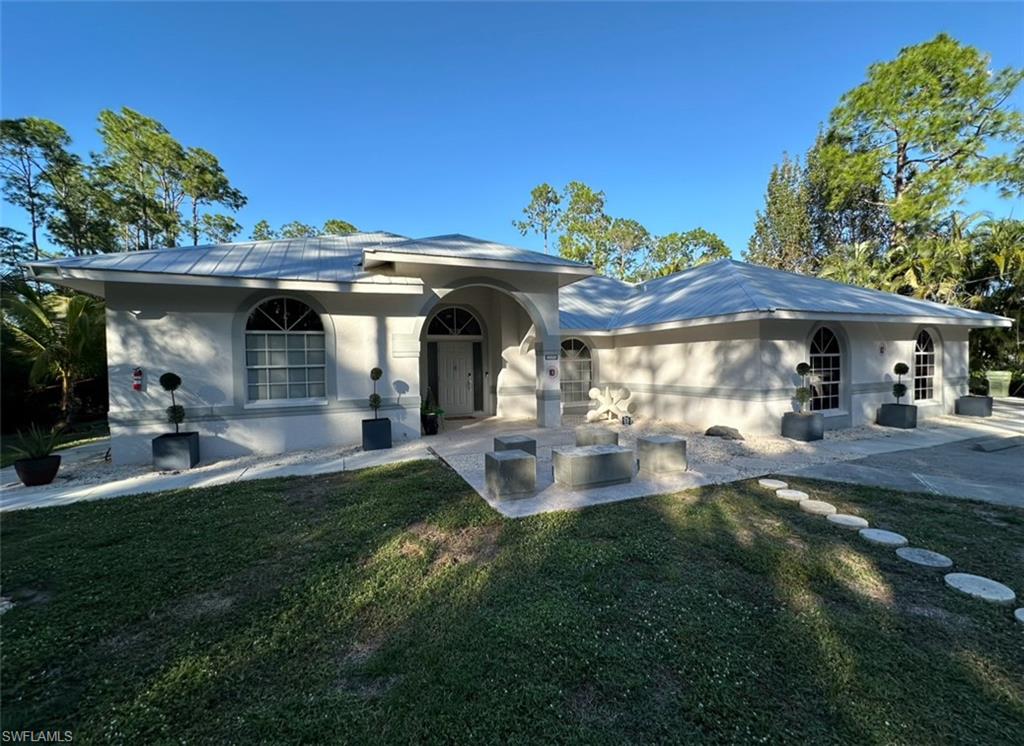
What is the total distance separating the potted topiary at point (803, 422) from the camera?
8875mm

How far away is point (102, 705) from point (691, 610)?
3445 mm

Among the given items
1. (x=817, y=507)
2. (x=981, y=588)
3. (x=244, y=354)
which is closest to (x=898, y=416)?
(x=817, y=507)

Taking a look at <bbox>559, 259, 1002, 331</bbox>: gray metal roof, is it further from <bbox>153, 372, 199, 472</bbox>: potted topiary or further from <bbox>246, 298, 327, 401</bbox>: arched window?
<bbox>153, 372, 199, 472</bbox>: potted topiary

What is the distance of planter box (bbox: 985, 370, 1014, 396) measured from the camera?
1448 centimetres

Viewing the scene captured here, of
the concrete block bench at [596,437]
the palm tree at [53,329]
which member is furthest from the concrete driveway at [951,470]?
the palm tree at [53,329]

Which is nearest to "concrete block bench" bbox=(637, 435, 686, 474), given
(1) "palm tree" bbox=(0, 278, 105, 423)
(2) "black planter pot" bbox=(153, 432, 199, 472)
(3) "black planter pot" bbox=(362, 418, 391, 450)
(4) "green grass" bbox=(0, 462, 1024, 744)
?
(4) "green grass" bbox=(0, 462, 1024, 744)

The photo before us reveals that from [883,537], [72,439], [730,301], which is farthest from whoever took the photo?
[72,439]

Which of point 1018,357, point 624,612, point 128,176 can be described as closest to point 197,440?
point 624,612

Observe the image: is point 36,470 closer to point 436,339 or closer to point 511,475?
point 511,475

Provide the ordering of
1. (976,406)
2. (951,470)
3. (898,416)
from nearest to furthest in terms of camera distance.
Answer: (951,470) < (898,416) < (976,406)

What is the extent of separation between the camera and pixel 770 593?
326cm

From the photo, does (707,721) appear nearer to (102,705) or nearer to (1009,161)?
(102,705)

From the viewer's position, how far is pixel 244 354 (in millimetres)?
8039

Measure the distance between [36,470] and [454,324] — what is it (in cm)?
886
